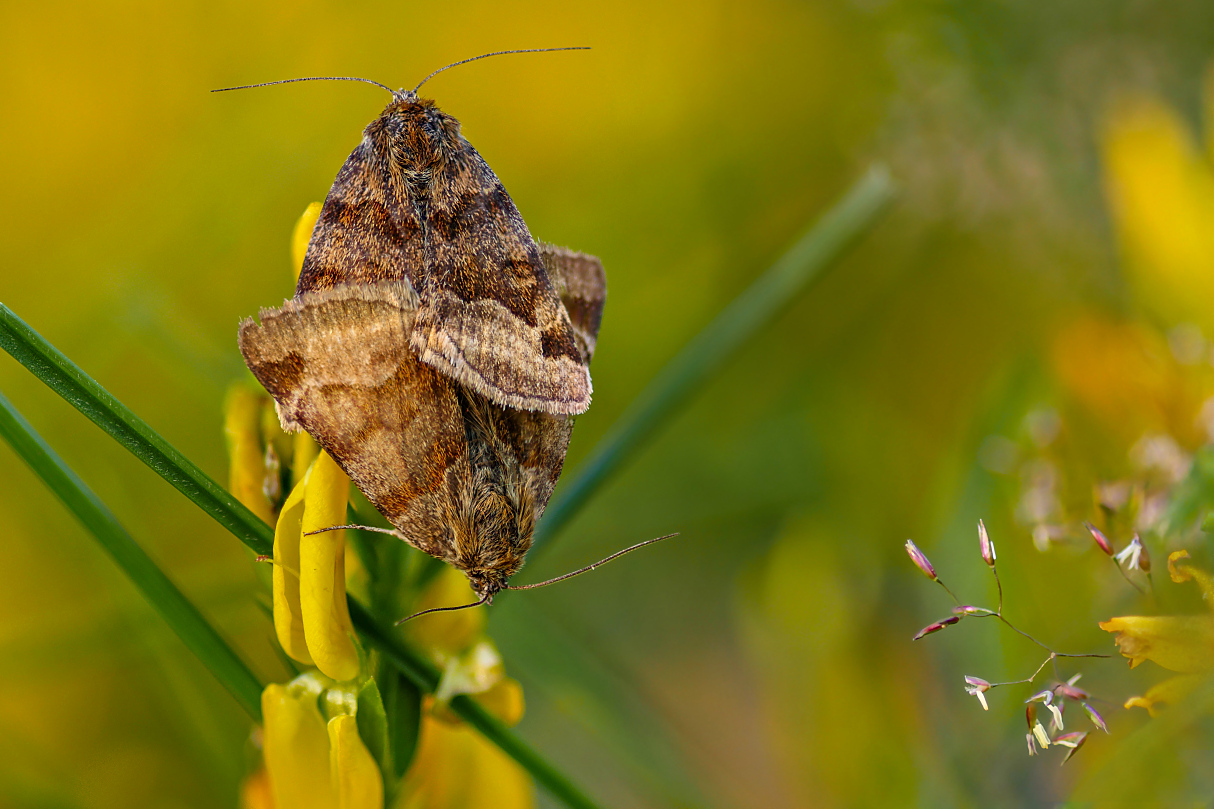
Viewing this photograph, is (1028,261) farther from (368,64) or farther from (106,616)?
(106,616)

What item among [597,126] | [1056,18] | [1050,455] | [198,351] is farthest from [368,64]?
[1050,455]

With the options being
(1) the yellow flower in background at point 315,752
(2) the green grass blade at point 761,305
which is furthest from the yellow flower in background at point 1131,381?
(1) the yellow flower in background at point 315,752

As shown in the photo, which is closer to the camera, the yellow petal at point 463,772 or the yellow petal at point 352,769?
the yellow petal at point 352,769

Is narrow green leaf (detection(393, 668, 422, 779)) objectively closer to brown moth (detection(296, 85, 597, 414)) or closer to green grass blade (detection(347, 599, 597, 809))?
green grass blade (detection(347, 599, 597, 809))

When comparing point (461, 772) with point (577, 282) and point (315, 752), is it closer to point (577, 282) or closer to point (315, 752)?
point (315, 752)

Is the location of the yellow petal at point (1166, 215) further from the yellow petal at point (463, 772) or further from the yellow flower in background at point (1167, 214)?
the yellow petal at point (463, 772)
